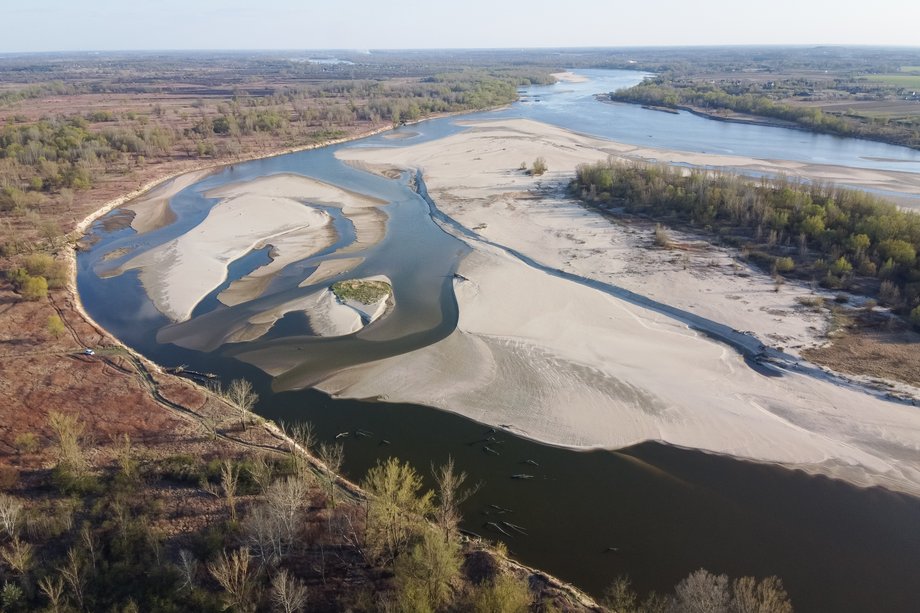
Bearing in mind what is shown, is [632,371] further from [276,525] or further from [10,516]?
[10,516]

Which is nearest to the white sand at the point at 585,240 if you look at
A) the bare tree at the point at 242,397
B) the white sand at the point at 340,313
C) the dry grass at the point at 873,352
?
the dry grass at the point at 873,352

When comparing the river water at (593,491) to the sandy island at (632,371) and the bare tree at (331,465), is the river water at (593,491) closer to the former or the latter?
the bare tree at (331,465)

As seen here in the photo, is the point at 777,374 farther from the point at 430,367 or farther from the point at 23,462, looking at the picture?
the point at 23,462

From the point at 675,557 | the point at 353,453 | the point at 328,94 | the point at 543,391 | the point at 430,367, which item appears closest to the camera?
the point at 675,557

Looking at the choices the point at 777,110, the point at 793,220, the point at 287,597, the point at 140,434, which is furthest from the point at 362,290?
the point at 777,110

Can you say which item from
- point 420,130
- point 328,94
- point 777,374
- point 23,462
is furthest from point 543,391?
point 328,94

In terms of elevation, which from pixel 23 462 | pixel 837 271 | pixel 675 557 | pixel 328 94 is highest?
pixel 328 94
